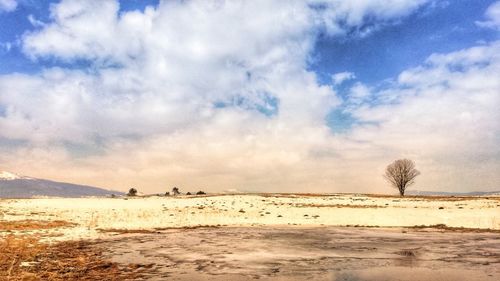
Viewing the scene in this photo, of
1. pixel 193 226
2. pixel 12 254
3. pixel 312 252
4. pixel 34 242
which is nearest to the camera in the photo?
pixel 12 254

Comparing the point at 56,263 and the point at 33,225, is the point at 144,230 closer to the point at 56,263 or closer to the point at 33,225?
the point at 33,225

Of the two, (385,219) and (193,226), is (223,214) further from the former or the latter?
(385,219)

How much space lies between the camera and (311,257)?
1595 centimetres

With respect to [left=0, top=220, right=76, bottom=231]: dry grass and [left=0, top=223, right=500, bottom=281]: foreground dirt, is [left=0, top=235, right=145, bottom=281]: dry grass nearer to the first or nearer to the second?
[left=0, top=223, right=500, bottom=281]: foreground dirt

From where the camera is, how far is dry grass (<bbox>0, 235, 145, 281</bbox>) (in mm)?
12609

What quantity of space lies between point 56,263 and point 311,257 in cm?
923

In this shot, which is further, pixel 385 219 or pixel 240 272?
pixel 385 219

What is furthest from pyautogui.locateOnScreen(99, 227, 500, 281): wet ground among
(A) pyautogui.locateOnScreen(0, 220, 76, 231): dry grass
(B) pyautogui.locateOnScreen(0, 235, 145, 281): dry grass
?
(A) pyautogui.locateOnScreen(0, 220, 76, 231): dry grass

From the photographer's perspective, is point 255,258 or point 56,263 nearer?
point 56,263

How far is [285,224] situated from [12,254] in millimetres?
20459

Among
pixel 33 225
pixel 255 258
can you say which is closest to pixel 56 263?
pixel 255 258

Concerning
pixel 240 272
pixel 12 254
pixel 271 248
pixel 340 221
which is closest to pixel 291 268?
pixel 240 272

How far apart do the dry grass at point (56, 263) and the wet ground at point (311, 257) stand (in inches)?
34.8

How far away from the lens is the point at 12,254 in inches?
636
